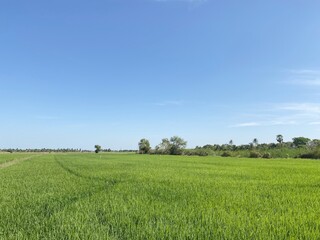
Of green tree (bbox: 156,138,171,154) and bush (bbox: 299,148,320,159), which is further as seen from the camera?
green tree (bbox: 156,138,171,154)

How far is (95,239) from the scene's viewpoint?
400 centimetres

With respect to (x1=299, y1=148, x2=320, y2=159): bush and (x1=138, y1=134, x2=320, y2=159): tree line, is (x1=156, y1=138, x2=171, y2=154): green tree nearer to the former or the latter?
(x1=138, y1=134, x2=320, y2=159): tree line

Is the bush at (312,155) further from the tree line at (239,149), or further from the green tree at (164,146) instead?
the green tree at (164,146)

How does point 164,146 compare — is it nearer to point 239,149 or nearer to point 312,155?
point 239,149

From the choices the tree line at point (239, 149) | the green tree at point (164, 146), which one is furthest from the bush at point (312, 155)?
the green tree at point (164, 146)

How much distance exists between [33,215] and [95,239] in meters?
2.32

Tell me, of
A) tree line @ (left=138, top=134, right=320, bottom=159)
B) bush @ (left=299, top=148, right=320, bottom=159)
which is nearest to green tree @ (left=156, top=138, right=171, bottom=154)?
tree line @ (left=138, top=134, right=320, bottom=159)

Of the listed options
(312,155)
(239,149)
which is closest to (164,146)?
(239,149)

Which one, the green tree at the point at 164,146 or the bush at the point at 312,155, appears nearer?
the bush at the point at 312,155

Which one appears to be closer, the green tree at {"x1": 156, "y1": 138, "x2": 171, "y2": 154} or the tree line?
the tree line

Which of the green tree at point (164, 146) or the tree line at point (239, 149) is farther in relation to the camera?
the green tree at point (164, 146)

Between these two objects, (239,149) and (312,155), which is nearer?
(312,155)

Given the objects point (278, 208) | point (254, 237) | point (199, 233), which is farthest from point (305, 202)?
point (199, 233)

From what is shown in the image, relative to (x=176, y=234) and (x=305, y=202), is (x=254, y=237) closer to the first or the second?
(x=176, y=234)
